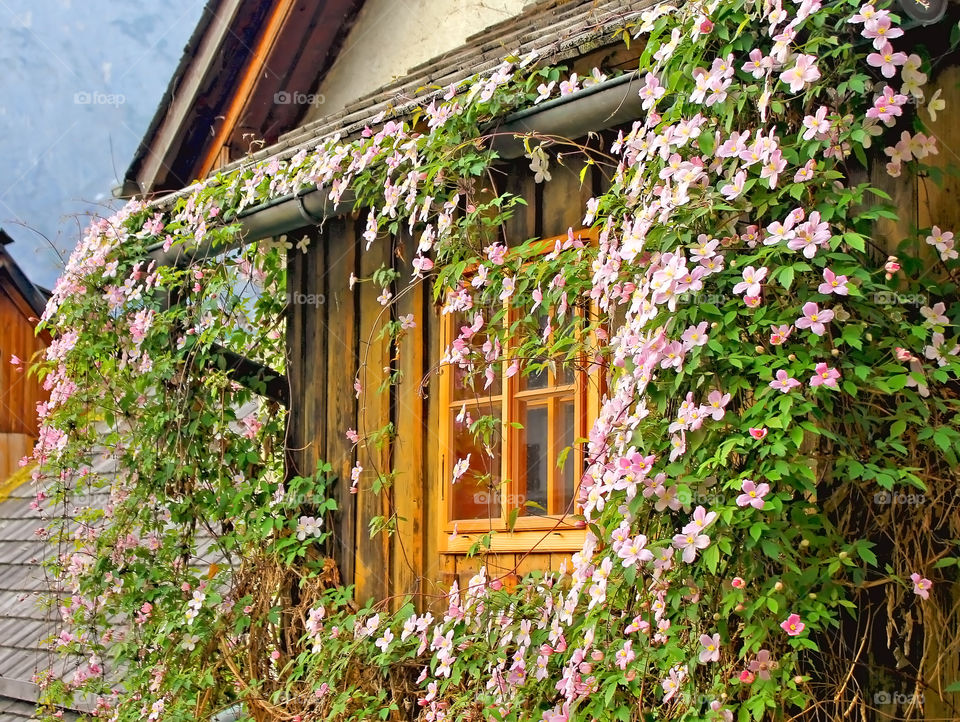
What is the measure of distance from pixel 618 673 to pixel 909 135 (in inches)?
77.4

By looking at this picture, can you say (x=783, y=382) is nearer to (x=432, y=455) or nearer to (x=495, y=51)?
(x=432, y=455)

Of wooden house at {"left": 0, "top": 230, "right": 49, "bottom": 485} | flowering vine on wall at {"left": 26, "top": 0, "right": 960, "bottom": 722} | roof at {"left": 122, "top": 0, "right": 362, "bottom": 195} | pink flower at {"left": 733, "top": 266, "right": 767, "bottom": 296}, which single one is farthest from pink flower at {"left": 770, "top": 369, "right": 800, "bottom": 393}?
wooden house at {"left": 0, "top": 230, "right": 49, "bottom": 485}

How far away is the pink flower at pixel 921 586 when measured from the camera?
329 cm

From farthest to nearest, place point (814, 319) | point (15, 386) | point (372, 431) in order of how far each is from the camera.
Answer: point (15, 386)
point (372, 431)
point (814, 319)

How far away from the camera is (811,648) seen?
3.30 meters

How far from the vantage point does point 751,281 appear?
11.4 feet

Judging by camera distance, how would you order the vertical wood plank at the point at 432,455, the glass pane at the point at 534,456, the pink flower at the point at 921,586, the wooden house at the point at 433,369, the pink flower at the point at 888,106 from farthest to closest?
the vertical wood plank at the point at 432,455 → the glass pane at the point at 534,456 → the wooden house at the point at 433,369 → the pink flower at the point at 888,106 → the pink flower at the point at 921,586

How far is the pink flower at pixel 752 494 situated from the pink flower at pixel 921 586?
49cm

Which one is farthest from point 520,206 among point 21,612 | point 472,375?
point 21,612

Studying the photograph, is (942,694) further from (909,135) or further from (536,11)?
(536,11)

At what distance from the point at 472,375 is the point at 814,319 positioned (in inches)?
73.0

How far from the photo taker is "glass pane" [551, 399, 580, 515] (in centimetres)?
478

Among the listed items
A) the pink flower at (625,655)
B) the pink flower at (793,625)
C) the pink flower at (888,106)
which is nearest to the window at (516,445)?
the pink flower at (625,655)

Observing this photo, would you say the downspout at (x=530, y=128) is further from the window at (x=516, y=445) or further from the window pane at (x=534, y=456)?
the window pane at (x=534, y=456)
